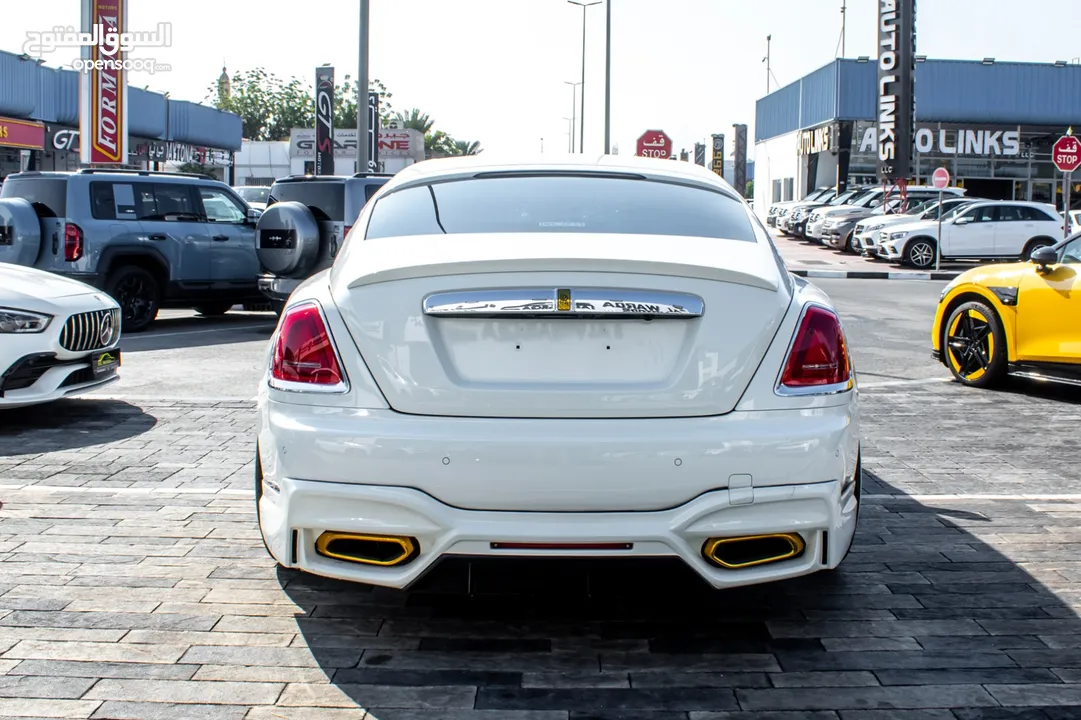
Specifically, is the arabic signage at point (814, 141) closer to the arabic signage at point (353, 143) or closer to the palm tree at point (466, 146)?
the arabic signage at point (353, 143)

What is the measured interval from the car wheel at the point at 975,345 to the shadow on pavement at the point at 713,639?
4810 mm

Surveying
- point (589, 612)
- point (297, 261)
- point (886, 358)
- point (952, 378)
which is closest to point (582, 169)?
point (589, 612)

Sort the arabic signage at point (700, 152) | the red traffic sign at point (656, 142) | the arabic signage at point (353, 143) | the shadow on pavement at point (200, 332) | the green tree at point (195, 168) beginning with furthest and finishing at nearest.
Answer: the arabic signage at point (353, 143), the arabic signage at point (700, 152), the green tree at point (195, 168), the red traffic sign at point (656, 142), the shadow on pavement at point (200, 332)

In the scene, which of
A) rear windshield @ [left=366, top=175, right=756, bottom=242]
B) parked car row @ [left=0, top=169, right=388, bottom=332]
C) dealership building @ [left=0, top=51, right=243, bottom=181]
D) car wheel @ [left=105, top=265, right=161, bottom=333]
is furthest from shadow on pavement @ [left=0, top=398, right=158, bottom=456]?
dealership building @ [left=0, top=51, right=243, bottom=181]

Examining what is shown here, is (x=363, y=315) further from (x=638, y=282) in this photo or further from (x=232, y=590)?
(x=232, y=590)

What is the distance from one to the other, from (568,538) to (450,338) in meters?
0.68

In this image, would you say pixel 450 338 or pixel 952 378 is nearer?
pixel 450 338

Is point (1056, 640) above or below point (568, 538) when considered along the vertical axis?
below

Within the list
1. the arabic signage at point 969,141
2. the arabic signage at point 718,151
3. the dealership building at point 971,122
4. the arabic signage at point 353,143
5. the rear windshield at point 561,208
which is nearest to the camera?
the rear windshield at point 561,208

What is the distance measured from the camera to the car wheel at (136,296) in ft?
44.5

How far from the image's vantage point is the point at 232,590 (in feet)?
13.9

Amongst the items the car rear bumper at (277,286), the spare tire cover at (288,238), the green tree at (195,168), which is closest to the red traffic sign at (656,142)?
the green tree at (195,168)

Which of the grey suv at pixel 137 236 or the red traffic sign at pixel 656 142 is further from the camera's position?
the red traffic sign at pixel 656 142

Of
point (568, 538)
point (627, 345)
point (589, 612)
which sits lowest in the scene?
point (589, 612)
